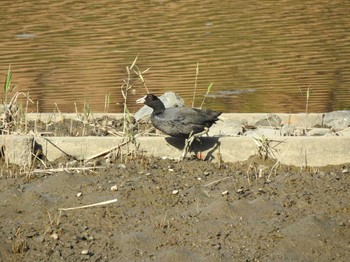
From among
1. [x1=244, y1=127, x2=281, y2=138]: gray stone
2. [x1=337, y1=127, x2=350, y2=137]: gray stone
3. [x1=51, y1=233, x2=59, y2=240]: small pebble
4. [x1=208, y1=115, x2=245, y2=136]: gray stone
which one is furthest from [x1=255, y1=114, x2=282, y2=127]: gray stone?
[x1=51, y1=233, x2=59, y2=240]: small pebble

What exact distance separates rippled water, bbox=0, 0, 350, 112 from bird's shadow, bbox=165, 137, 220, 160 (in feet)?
8.81

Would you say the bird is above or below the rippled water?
above

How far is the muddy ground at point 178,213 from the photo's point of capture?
19.9 ft

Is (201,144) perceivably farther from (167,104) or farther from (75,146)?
(167,104)

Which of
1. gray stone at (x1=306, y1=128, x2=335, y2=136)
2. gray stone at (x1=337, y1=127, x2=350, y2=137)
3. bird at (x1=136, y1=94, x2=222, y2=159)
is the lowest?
gray stone at (x1=306, y1=128, x2=335, y2=136)

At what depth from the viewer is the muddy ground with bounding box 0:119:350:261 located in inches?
239

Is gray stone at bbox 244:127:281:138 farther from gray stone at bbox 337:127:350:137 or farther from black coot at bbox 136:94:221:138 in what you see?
gray stone at bbox 337:127:350:137

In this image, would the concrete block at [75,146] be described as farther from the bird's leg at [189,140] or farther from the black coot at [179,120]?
the bird's leg at [189,140]

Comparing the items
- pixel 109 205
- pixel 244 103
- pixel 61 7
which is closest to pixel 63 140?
pixel 109 205

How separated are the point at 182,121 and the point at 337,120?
1.76m

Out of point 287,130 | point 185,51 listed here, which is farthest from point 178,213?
point 185,51

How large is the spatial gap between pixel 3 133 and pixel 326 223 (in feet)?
10.4

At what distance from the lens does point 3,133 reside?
327 inches

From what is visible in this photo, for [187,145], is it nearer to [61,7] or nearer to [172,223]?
[172,223]
